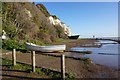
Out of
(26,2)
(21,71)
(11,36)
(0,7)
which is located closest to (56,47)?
(11,36)

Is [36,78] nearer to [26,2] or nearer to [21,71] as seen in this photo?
[21,71]

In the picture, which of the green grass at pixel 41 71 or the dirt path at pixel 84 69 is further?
the dirt path at pixel 84 69

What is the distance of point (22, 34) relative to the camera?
38.9 m

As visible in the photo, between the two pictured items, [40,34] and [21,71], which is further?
[40,34]

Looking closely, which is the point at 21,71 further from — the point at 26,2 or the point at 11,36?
the point at 26,2

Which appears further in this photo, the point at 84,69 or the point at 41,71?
the point at 84,69

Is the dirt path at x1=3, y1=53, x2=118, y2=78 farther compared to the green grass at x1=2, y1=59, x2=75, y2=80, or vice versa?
the dirt path at x1=3, y1=53, x2=118, y2=78

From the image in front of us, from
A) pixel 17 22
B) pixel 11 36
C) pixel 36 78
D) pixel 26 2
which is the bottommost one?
pixel 36 78

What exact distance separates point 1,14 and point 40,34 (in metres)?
19.6

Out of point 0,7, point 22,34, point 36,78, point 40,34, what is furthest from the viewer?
point 40,34

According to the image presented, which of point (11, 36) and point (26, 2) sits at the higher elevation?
point (26, 2)

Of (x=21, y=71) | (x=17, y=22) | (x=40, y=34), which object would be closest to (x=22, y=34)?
(x=17, y=22)

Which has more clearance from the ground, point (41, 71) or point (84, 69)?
point (41, 71)

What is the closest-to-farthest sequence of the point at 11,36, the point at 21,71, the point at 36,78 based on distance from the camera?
the point at 36,78, the point at 21,71, the point at 11,36
